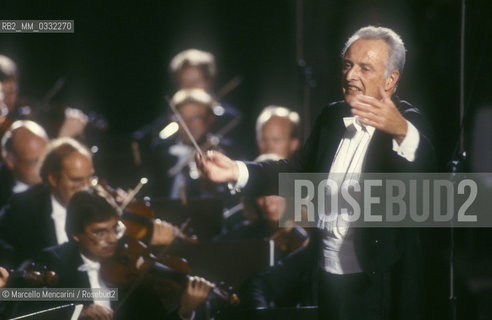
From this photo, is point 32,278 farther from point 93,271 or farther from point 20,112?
point 20,112

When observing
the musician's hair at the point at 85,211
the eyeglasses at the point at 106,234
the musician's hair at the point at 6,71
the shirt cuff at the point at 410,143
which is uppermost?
the musician's hair at the point at 6,71

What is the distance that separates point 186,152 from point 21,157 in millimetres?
1016

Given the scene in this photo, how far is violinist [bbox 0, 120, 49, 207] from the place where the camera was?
3787 millimetres

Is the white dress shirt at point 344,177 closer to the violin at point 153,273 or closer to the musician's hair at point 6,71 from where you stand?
the violin at point 153,273

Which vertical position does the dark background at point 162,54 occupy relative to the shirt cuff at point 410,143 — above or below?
above

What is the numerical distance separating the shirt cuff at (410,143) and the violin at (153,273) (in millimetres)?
1110

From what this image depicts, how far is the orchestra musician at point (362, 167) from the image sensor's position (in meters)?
2.53

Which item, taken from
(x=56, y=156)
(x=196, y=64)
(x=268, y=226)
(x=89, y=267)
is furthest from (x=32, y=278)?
(x=196, y=64)

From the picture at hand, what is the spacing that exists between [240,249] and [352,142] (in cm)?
81

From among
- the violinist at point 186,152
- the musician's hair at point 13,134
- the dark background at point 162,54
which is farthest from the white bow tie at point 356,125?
the dark background at point 162,54

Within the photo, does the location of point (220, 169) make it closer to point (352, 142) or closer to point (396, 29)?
point (352, 142)

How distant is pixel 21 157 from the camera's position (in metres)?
3.85

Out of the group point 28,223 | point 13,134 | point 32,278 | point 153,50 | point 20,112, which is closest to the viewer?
point 32,278

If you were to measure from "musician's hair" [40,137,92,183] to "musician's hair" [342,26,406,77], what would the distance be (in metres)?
1.61
